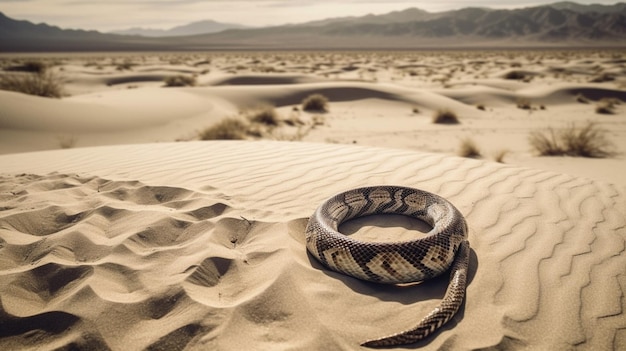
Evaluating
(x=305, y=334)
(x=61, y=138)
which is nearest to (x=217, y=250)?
(x=305, y=334)

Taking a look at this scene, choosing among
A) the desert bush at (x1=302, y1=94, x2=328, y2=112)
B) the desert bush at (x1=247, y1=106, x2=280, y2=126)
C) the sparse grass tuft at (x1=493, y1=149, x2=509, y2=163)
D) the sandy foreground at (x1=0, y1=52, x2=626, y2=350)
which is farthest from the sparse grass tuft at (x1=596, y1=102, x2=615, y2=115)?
the desert bush at (x1=247, y1=106, x2=280, y2=126)

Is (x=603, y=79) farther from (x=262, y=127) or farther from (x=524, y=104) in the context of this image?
(x=262, y=127)

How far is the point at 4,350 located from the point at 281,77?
2146 centimetres

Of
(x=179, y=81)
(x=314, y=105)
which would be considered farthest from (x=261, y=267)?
(x=179, y=81)

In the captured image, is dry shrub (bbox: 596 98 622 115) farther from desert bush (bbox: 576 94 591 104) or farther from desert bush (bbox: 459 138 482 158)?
desert bush (bbox: 459 138 482 158)

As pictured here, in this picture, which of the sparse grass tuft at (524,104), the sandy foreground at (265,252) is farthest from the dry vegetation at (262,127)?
the sparse grass tuft at (524,104)

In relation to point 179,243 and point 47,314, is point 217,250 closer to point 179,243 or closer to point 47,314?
point 179,243

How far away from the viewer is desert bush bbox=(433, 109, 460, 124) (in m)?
12.9

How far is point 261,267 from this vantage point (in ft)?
10.4

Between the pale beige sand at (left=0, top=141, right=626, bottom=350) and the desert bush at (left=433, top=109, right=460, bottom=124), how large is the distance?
308 inches

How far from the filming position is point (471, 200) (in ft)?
15.1

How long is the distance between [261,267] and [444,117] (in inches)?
448

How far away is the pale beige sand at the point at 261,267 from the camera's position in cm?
251

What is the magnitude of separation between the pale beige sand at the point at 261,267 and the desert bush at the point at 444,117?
783 centimetres
